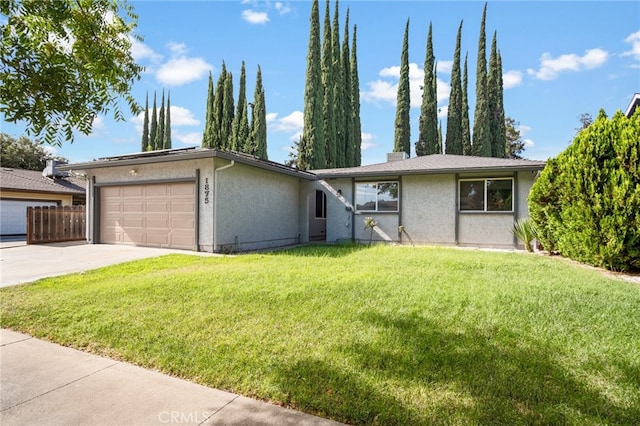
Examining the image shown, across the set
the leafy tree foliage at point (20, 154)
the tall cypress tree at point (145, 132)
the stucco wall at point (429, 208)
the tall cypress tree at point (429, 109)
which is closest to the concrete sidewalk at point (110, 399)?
the stucco wall at point (429, 208)

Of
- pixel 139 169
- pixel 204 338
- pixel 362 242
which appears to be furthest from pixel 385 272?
pixel 139 169

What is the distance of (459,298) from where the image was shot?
4863 mm

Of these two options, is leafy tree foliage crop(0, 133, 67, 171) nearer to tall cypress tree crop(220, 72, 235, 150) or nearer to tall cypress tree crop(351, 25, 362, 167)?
tall cypress tree crop(220, 72, 235, 150)

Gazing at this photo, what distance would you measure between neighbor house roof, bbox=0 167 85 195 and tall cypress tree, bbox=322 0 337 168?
16367 millimetres

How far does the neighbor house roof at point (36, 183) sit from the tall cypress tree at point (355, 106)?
19882 millimetres

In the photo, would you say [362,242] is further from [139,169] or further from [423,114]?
[423,114]

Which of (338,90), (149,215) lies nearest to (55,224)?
(149,215)

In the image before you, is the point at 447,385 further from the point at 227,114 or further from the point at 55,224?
the point at 227,114

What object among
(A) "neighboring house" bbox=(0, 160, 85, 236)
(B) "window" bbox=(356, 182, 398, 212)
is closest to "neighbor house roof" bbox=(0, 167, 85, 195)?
(A) "neighboring house" bbox=(0, 160, 85, 236)

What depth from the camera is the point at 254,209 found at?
11984 mm

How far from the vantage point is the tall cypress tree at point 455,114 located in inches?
1133

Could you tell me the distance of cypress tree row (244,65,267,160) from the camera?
2911 cm

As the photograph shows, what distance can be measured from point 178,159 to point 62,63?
8195 millimetres

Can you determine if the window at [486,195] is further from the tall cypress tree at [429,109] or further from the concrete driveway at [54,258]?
the tall cypress tree at [429,109]
